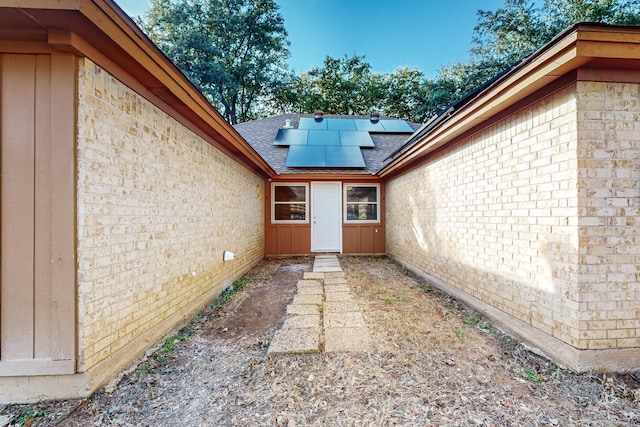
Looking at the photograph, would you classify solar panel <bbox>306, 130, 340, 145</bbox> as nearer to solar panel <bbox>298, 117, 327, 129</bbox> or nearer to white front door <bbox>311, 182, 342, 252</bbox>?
solar panel <bbox>298, 117, 327, 129</bbox>

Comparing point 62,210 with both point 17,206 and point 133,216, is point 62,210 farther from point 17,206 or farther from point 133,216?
point 133,216

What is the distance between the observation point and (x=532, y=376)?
216 centimetres

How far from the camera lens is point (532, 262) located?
2.62 m

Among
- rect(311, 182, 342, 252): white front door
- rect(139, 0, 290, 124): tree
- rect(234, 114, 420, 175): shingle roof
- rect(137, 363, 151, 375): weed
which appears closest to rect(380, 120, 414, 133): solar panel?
rect(234, 114, 420, 175): shingle roof

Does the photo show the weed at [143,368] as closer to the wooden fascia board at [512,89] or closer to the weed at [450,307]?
the weed at [450,307]

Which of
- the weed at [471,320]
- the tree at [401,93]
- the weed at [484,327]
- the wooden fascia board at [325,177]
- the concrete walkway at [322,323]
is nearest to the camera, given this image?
the concrete walkway at [322,323]

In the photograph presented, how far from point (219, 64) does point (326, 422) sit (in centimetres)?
1848

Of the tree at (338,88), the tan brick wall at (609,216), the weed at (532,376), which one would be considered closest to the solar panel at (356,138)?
the tan brick wall at (609,216)

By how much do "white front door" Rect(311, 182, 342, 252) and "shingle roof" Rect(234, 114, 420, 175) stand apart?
0.63 metres

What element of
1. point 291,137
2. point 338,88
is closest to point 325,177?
point 291,137

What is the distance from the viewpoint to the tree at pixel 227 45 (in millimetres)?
15523

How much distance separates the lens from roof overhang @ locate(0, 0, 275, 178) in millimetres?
1694

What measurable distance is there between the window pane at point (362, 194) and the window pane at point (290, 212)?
1492mm

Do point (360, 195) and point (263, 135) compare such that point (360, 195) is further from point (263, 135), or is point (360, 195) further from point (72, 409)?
point (72, 409)
